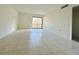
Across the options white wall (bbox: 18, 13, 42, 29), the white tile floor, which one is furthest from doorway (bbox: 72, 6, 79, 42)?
white wall (bbox: 18, 13, 42, 29)

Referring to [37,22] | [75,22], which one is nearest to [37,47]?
[75,22]

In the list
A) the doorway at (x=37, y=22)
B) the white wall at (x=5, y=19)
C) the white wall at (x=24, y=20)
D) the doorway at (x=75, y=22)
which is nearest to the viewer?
the white wall at (x=5, y=19)

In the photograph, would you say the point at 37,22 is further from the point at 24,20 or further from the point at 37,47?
the point at 37,47

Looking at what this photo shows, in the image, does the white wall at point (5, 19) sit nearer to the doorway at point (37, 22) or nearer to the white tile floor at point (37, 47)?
the white tile floor at point (37, 47)

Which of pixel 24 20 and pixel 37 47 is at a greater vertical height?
pixel 24 20

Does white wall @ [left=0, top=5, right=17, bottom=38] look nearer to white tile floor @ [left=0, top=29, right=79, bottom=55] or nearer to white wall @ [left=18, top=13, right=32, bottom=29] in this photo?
white tile floor @ [left=0, top=29, right=79, bottom=55]

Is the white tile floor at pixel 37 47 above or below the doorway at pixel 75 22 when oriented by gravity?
below

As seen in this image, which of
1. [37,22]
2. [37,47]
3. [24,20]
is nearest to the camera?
[37,47]

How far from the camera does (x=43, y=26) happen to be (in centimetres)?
1748

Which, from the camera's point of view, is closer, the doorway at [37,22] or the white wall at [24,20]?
the white wall at [24,20]

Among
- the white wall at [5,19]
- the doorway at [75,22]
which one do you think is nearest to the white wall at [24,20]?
the white wall at [5,19]
